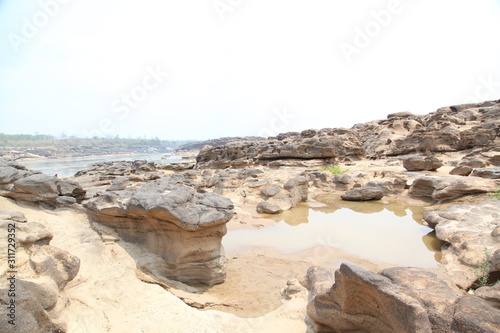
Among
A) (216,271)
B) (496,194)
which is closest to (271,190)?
(216,271)

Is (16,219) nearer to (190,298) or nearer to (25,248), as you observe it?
(25,248)

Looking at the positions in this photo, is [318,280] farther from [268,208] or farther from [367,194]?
[367,194]

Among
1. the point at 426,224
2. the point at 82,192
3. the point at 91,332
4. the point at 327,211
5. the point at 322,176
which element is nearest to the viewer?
the point at 91,332

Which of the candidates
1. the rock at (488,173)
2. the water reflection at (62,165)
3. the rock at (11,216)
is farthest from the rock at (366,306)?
the water reflection at (62,165)

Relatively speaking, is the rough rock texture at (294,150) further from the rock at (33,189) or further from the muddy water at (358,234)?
the rock at (33,189)

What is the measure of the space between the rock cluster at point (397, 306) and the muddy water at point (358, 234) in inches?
126

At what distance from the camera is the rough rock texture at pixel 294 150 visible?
18125 millimetres

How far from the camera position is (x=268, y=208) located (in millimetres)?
9398

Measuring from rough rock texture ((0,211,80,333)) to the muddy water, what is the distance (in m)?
3.85

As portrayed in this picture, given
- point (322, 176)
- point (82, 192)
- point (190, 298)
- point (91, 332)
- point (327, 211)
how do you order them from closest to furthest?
point (91, 332) < point (190, 298) < point (82, 192) < point (327, 211) < point (322, 176)

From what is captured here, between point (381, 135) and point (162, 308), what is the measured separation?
79.9 ft

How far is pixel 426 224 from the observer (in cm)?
769

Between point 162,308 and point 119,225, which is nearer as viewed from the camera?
point 162,308

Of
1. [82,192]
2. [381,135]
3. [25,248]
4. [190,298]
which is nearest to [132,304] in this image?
[190,298]
